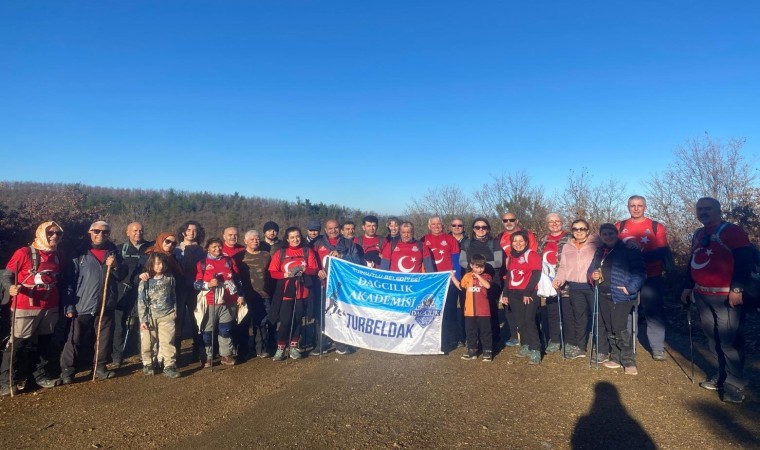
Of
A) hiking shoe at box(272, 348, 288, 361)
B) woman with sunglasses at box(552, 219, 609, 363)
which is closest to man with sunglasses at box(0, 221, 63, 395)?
hiking shoe at box(272, 348, 288, 361)

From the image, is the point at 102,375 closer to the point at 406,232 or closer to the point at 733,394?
the point at 406,232

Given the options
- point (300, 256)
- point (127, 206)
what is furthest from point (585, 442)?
point (127, 206)

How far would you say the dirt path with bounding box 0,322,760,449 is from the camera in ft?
14.3

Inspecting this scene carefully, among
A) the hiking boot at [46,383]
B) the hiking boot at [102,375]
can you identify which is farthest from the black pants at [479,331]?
the hiking boot at [46,383]

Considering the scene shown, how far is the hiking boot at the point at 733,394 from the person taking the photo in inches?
202

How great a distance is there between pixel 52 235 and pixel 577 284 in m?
6.99

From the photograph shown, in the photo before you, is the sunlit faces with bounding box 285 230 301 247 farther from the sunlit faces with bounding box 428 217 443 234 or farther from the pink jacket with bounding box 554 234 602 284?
the pink jacket with bounding box 554 234 602 284

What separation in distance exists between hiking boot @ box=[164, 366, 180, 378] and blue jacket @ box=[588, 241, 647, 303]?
232 inches

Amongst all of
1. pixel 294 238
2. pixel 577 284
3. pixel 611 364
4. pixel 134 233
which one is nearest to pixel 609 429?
pixel 611 364

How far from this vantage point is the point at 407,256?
764 cm

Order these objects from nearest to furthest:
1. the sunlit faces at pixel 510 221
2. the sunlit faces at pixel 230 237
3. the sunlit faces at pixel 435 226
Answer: the sunlit faces at pixel 230 237 < the sunlit faces at pixel 510 221 < the sunlit faces at pixel 435 226

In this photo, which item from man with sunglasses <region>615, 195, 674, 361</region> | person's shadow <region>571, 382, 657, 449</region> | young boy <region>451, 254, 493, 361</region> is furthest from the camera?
young boy <region>451, 254, 493, 361</region>

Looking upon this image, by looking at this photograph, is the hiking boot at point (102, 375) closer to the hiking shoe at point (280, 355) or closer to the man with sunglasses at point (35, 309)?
the man with sunglasses at point (35, 309)

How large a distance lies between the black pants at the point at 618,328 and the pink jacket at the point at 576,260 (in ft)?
1.35
